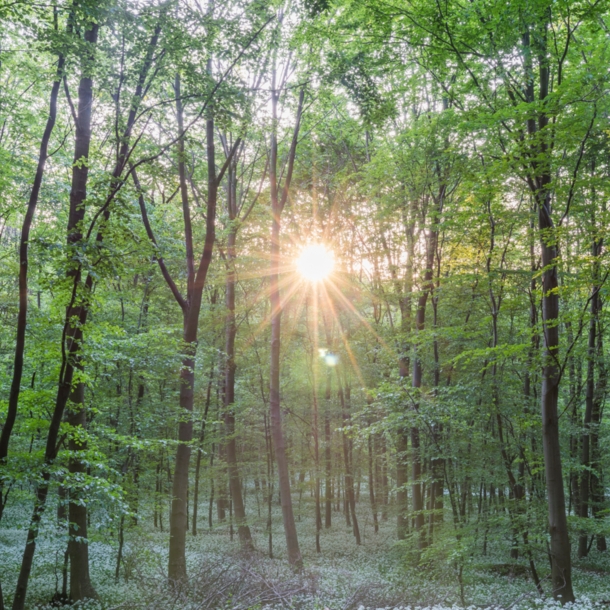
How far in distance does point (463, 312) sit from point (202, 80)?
9654 millimetres

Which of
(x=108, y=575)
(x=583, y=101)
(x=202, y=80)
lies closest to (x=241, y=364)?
(x=108, y=575)

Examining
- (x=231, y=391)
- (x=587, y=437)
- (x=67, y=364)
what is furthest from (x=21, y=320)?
(x=587, y=437)

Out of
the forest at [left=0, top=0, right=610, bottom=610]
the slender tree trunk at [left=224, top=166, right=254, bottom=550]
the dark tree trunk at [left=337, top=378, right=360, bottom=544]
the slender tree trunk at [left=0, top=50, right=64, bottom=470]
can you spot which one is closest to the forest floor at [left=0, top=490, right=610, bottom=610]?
the forest at [left=0, top=0, right=610, bottom=610]

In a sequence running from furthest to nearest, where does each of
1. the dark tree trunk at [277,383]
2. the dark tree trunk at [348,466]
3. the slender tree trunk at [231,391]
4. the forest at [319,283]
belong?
the dark tree trunk at [348,466], the slender tree trunk at [231,391], the dark tree trunk at [277,383], the forest at [319,283]

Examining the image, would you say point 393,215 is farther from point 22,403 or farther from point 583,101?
point 22,403

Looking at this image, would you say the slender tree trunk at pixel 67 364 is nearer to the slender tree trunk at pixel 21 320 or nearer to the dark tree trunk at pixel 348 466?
the slender tree trunk at pixel 21 320

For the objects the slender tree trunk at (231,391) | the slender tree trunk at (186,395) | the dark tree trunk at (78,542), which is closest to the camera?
the dark tree trunk at (78,542)

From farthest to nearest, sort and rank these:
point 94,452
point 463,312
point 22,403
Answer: point 463,312 < point 22,403 < point 94,452

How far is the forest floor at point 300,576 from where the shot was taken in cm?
639

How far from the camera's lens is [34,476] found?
5.11 m

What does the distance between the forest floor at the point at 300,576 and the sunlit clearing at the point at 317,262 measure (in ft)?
31.5

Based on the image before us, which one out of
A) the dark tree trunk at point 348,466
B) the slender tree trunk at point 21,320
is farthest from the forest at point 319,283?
the dark tree trunk at point 348,466

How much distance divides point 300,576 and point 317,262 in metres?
11.1

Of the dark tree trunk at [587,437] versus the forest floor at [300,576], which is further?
the dark tree trunk at [587,437]
